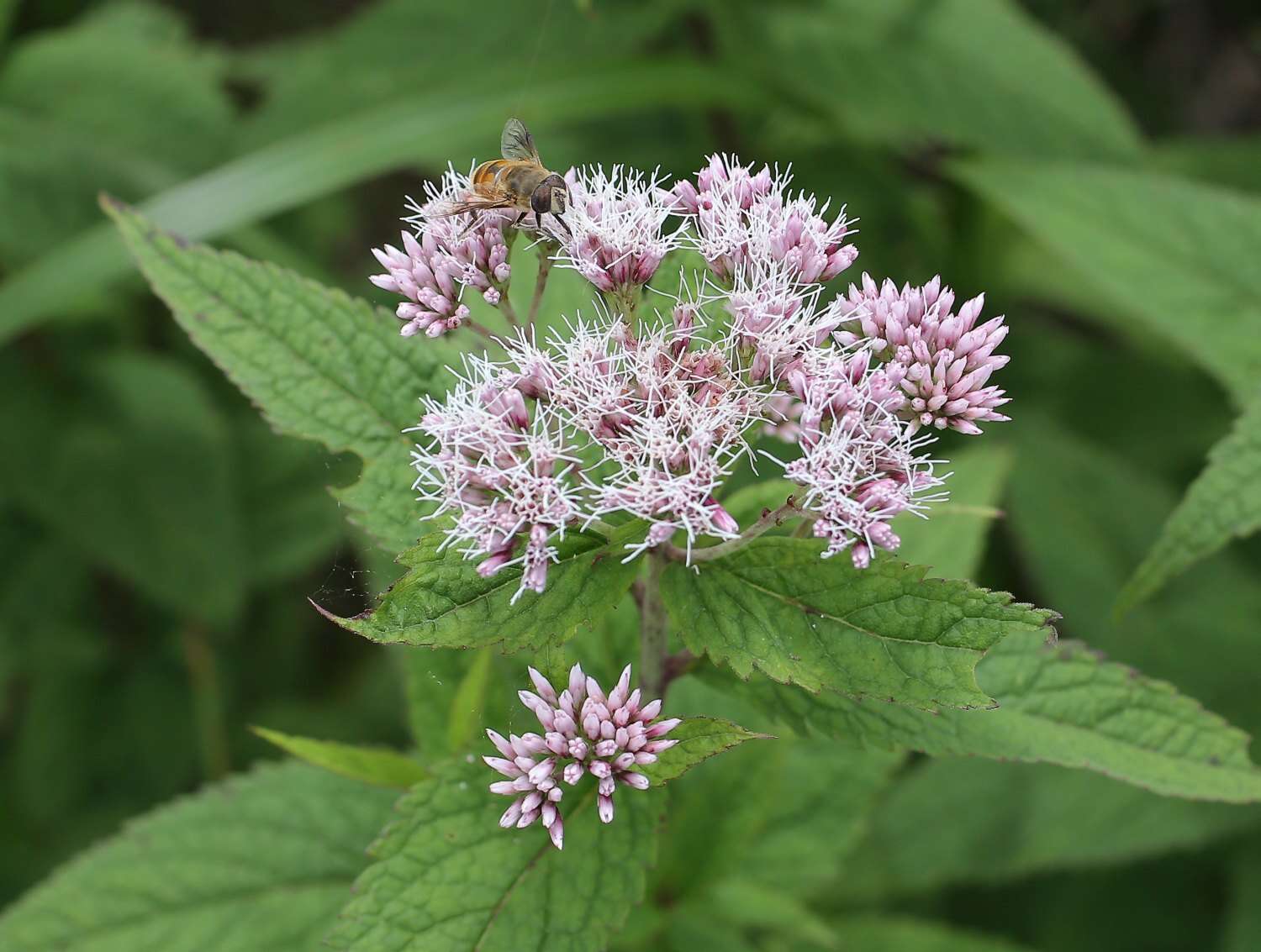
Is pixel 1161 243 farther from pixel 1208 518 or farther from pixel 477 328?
pixel 477 328

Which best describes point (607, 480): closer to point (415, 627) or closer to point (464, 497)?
point (464, 497)

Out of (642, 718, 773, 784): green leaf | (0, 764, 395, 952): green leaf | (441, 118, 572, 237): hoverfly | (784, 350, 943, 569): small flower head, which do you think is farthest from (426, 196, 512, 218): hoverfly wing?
(0, 764, 395, 952): green leaf

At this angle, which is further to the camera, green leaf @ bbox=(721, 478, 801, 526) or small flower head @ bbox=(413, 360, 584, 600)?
green leaf @ bbox=(721, 478, 801, 526)

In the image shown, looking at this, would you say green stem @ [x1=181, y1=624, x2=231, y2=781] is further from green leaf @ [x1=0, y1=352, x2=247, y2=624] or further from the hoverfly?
the hoverfly

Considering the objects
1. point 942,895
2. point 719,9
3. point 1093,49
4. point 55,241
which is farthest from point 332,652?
point 1093,49

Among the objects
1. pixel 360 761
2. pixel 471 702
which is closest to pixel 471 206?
pixel 471 702

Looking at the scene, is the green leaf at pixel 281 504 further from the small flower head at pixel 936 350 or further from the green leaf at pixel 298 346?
the small flower head at pixel 936 350
